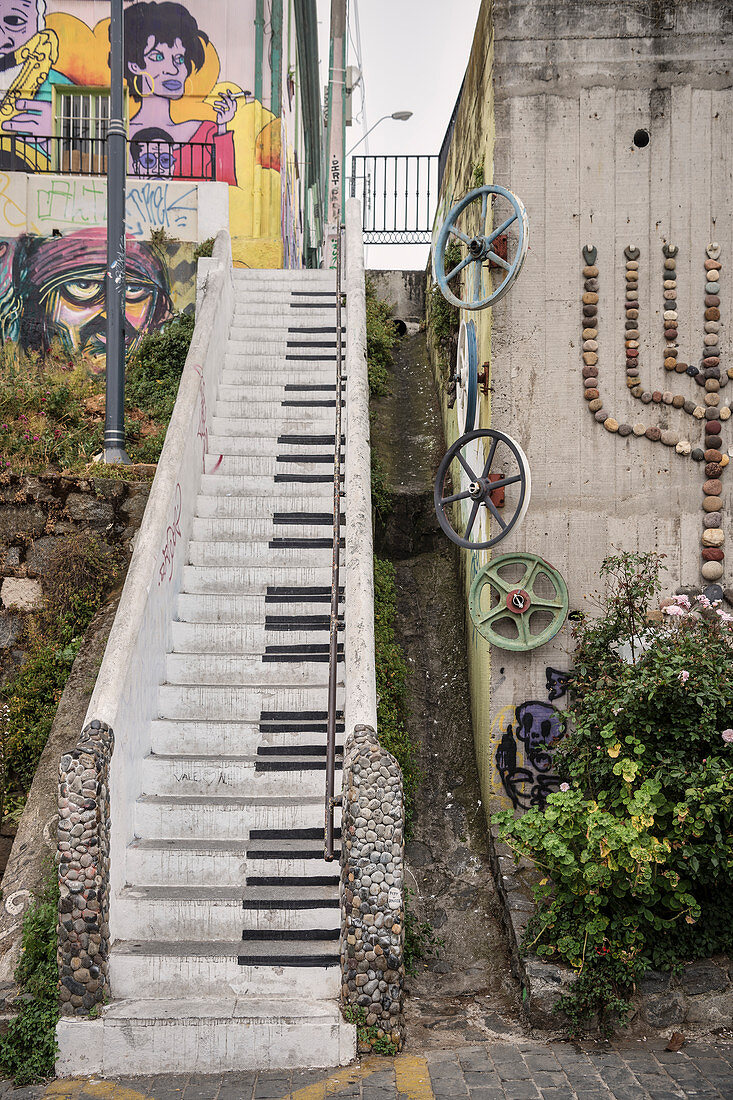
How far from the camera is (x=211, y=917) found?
16.7ft

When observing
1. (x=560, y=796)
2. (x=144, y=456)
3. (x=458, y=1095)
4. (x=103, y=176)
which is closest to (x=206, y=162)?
(x=103, y=176)

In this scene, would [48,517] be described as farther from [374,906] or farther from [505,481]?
[374,906]

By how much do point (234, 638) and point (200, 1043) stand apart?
2.72 m

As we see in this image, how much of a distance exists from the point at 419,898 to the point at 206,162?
11.1 m

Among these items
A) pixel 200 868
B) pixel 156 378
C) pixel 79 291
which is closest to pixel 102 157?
pixel 79 291

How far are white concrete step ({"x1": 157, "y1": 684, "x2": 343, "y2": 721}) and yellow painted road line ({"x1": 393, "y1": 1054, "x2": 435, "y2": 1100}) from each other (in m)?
2.20

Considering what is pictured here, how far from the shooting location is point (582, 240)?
21.7 feet

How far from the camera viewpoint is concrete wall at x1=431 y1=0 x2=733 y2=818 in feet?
21.5

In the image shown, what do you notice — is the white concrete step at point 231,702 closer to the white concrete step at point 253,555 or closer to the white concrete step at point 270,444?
the white concrete step at point 253,555

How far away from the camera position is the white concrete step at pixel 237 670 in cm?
640

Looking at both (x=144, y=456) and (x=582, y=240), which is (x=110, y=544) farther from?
(x=582, y=240)

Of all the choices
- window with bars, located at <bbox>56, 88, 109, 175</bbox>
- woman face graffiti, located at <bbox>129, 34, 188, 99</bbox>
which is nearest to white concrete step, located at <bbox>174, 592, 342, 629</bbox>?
window with bars, located at <bbox>56, 88, 109, 175</bbox>

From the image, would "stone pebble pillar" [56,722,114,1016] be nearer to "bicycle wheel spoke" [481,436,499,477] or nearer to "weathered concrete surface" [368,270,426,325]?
"bicycle wheel spoke" [481,436,499,477]

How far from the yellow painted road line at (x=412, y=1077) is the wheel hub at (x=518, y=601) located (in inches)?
112
